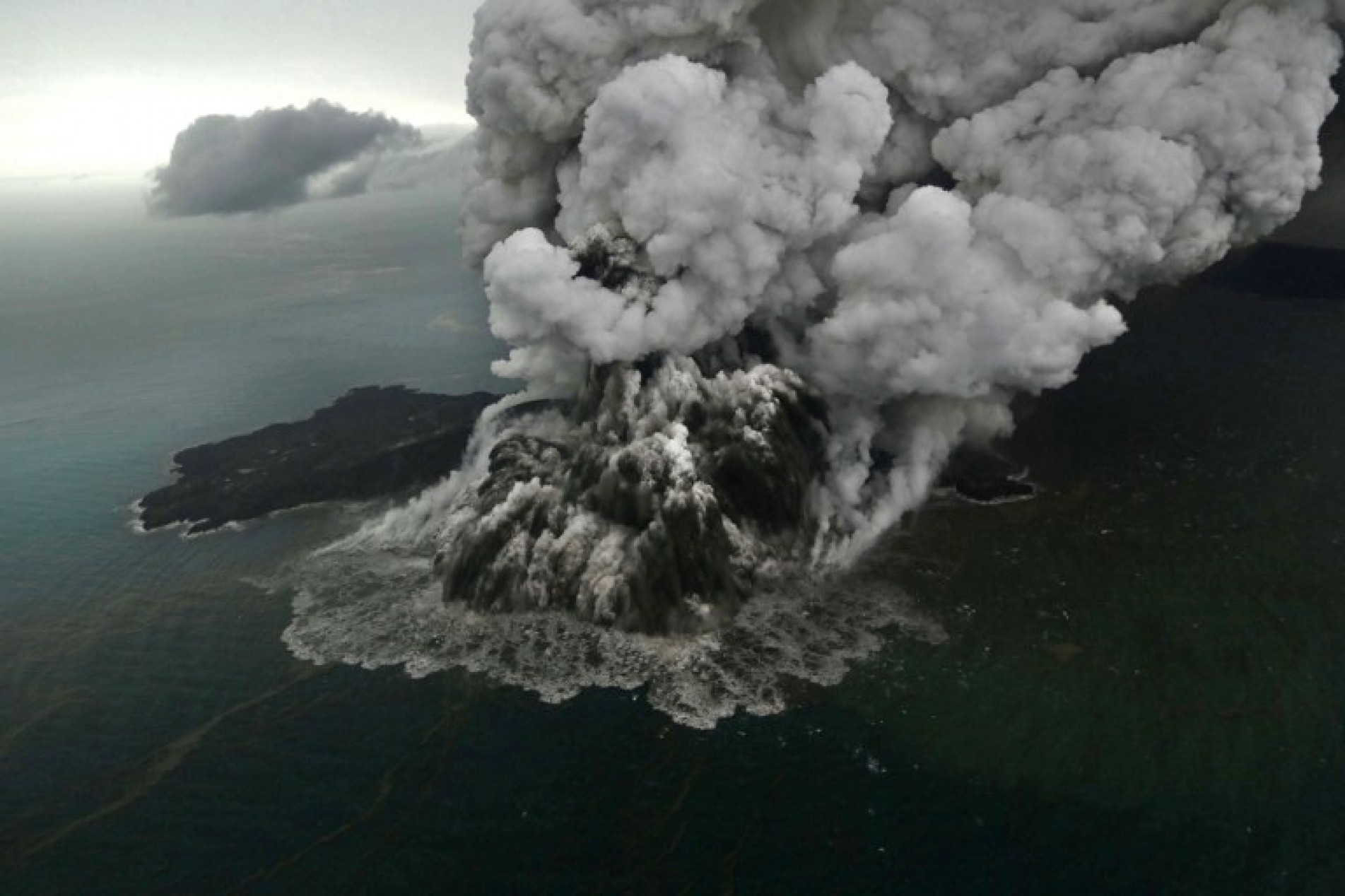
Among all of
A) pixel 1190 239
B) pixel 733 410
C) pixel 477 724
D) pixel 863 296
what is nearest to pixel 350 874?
pixel 477 724

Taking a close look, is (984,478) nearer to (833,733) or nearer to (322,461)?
(833,733)

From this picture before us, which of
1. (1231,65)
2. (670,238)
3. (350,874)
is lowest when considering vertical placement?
(350,874)

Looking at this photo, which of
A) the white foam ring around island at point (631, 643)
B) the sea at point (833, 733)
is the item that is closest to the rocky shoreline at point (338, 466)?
the sea at point (833, 733)

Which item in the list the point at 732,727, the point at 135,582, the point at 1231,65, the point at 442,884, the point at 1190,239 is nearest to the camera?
the point at 442,884

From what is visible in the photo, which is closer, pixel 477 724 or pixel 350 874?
pixel 350 874

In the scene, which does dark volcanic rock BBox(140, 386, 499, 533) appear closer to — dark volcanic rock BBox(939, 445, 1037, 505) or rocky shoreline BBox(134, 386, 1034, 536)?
rocky shoreline BBox(134, 386, 1034, 536)

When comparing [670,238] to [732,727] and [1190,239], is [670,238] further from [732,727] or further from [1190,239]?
[1190,239]

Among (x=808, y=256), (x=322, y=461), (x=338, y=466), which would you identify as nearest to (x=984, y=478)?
(x=808, y=256)

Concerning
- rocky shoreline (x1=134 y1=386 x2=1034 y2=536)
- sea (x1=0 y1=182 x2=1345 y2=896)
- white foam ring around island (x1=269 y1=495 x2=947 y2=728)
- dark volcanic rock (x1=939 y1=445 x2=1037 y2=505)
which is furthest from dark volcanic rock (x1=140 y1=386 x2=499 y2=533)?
dark volcanic rock (x1=939 y1=445 x2=1037 y2=505)
